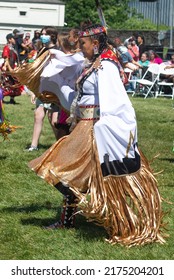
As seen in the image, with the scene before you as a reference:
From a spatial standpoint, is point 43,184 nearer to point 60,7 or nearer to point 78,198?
point 78,198

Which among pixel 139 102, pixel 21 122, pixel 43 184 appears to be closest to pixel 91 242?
pixel 43 184

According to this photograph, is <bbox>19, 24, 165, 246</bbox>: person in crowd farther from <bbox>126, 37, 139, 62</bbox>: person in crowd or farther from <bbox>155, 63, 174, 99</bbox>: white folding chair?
<bbox>126, 37, 139, 62</bbox>: person in crowd

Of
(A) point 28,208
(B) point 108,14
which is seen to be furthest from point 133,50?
(B) point 108,14

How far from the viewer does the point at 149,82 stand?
815 inches

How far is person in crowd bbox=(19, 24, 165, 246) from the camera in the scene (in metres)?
6.17

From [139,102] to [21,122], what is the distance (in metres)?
5.15

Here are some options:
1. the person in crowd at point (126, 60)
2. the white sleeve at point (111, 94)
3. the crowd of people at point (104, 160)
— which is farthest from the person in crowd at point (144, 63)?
the white sleeve at point (111, 94)

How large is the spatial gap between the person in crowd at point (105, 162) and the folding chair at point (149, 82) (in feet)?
46.5

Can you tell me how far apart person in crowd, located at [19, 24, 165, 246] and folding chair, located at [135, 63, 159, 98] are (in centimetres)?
1416

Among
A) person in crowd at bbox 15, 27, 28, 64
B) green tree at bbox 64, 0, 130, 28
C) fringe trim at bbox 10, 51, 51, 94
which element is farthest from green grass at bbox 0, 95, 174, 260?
green tree at bbox 64, 0, 130, 28

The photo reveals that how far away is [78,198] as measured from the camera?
628 centimetres

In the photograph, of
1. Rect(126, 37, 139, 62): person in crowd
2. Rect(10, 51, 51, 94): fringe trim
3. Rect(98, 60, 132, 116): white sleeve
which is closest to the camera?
Rect(98, 60, 132, 116): white sleeve

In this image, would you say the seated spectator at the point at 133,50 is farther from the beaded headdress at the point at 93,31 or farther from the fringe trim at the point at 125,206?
the fringe trim at the point at 125,206

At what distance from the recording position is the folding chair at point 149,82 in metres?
20.7
